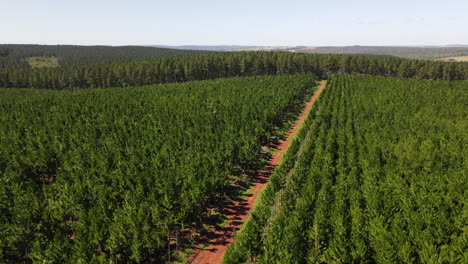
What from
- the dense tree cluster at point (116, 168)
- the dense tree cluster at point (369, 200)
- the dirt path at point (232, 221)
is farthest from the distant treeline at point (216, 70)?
the dirt path at point (232, 221)

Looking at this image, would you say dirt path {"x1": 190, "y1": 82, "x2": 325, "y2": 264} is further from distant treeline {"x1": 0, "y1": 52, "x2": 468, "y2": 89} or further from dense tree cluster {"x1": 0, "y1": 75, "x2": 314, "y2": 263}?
distant treeline {"x1": 0, "y1": 52, "x2": 468, "y2": 89}

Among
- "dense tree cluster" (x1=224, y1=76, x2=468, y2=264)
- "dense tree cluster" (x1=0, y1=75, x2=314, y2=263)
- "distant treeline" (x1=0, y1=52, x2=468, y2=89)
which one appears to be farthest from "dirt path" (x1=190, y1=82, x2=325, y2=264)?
"distant treeline" (x1=0, y1=52, x2=468, y2=89)

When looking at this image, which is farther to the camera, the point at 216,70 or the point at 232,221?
the point at 216,70

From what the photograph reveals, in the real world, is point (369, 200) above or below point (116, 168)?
above

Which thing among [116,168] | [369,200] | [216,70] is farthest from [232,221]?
[216,70]

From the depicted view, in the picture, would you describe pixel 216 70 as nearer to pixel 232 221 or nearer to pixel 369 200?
pixel 232 221

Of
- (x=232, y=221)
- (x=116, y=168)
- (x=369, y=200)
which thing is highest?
(x=369, y=200)
